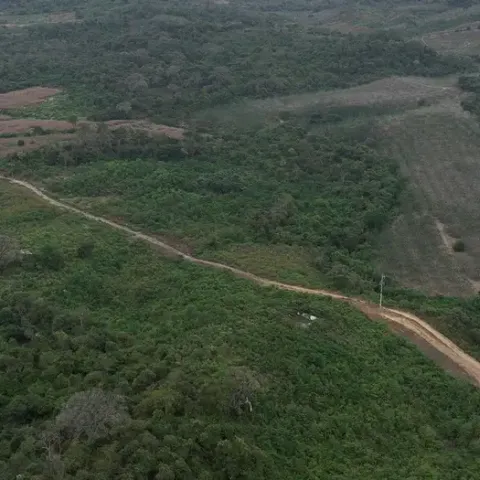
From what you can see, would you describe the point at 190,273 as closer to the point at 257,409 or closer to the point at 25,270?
the point at 25,270

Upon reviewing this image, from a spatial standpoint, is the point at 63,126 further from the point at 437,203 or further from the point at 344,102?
the point at 437,203

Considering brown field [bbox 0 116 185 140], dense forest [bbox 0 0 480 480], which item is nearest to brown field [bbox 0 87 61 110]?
dense forest [bbox 0 0 480 480]

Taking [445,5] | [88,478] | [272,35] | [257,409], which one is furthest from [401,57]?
[88,478]

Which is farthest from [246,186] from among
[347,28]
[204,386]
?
[347,28]

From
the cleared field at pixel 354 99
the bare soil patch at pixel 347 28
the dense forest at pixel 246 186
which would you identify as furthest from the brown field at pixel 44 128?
the bare soil patch at pixel 347 28

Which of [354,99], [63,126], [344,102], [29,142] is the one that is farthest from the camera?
[354,99]
